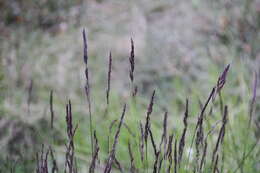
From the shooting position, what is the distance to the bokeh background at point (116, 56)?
7.77 feet

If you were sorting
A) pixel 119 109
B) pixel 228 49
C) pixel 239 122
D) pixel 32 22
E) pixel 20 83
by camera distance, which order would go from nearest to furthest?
1. pixel 239 122
2. pixel 119 109
3. pixel 20 83
4. pixel 228 49
5. pixel 32 22

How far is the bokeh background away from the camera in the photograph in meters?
2.37

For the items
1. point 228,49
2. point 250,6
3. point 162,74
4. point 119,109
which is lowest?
point 119,109

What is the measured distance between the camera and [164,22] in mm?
3383

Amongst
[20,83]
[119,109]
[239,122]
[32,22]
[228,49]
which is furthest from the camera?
[32,22]

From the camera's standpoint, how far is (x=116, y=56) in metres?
3.15

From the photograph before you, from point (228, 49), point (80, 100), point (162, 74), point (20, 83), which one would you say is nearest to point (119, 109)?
point (80, 100)

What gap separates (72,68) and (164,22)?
0.95 meters

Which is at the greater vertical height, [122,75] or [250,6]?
[250,6]

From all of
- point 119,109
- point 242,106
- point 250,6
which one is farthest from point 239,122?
point 250,6

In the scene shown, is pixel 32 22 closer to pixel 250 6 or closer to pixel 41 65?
pixel 41 65

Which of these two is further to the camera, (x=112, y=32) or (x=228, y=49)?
(x=112, y=32)

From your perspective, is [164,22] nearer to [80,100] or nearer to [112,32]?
[112,32]

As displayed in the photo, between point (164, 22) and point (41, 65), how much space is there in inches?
45.1
